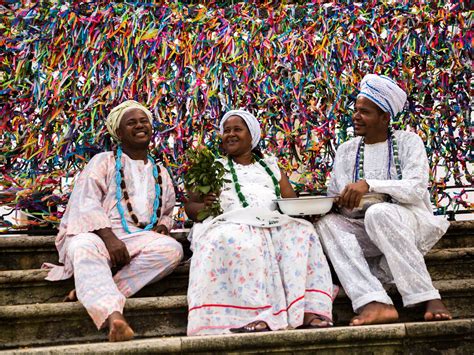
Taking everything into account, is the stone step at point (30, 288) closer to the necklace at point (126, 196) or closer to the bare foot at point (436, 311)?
the necklace at point (126, 196)

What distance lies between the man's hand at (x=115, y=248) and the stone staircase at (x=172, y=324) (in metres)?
0.32

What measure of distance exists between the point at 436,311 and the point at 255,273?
1.09 m

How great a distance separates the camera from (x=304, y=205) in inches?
172

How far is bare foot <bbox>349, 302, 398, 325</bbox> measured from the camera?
399 centimetres

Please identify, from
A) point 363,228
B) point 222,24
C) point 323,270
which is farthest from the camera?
point 222,24

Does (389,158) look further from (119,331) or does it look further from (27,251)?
(27,251)

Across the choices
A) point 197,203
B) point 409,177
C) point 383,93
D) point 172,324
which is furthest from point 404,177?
point 172,324

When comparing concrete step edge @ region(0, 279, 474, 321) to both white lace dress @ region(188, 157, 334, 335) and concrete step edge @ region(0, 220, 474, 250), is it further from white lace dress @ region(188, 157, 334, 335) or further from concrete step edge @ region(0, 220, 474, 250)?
concrete step edge @ region(0, 220, 474, 250)

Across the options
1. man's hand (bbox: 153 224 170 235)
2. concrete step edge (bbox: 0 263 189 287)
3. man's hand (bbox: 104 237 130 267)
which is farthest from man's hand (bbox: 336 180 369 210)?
concrete step edge (bbox: 0 263 189 287)

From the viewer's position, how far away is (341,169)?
16.2 feet

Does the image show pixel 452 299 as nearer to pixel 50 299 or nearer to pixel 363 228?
pixel 363 228

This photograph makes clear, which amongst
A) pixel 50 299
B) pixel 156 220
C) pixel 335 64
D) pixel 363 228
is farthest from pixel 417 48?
pixel 50 299

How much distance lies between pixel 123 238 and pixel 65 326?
75 centimetres

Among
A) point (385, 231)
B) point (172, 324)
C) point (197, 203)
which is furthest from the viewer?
point (197, 203)
